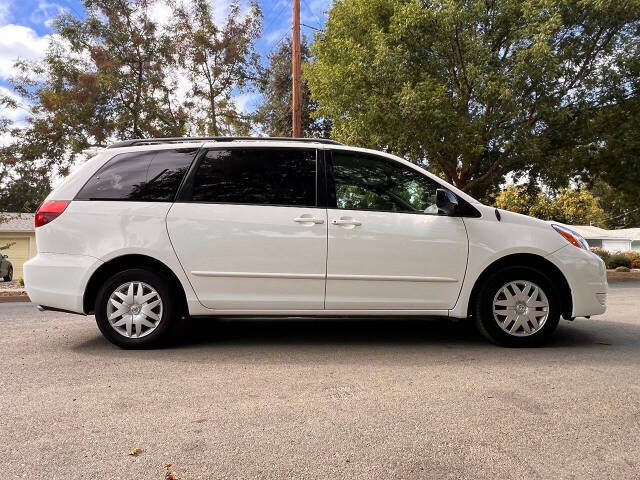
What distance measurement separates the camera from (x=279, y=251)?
178 inches

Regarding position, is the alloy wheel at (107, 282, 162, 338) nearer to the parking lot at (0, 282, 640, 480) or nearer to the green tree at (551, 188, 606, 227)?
the parking lot at (0, 282, 640, 480)

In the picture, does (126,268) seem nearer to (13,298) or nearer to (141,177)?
(141,177)

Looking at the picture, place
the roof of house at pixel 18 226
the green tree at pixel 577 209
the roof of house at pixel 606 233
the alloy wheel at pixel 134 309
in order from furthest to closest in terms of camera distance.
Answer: the green tree at pixel 577 209 → the roof of house at pixel 606 233 → the roof of house at pixel 18 226 → the alloy wheel at pixel 134 309

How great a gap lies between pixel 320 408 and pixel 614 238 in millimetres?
42143

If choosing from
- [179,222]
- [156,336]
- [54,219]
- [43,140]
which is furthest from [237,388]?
[43,140]

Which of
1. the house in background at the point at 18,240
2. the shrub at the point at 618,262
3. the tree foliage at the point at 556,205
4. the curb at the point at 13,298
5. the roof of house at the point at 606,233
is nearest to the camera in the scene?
the curb at the point at 13,298

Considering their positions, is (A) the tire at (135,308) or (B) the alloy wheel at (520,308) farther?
(B) the alloy wheel at (520,308)

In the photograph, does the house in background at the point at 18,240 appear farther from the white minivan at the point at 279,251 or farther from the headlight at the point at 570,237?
the headlight at the point at 570,237

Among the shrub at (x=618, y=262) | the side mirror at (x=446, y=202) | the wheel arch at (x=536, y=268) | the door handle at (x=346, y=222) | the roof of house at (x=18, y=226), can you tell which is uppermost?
the side mirror at (x=446, y=202)

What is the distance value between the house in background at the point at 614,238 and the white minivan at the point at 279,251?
35.8 meters

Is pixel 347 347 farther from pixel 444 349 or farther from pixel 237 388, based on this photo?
pixel 237 388

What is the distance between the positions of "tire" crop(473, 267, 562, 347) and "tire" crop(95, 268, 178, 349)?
2.90 m

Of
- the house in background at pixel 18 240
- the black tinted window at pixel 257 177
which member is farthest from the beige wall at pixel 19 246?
the black tinted window at pixel 257 177

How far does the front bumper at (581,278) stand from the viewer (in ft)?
15.3
